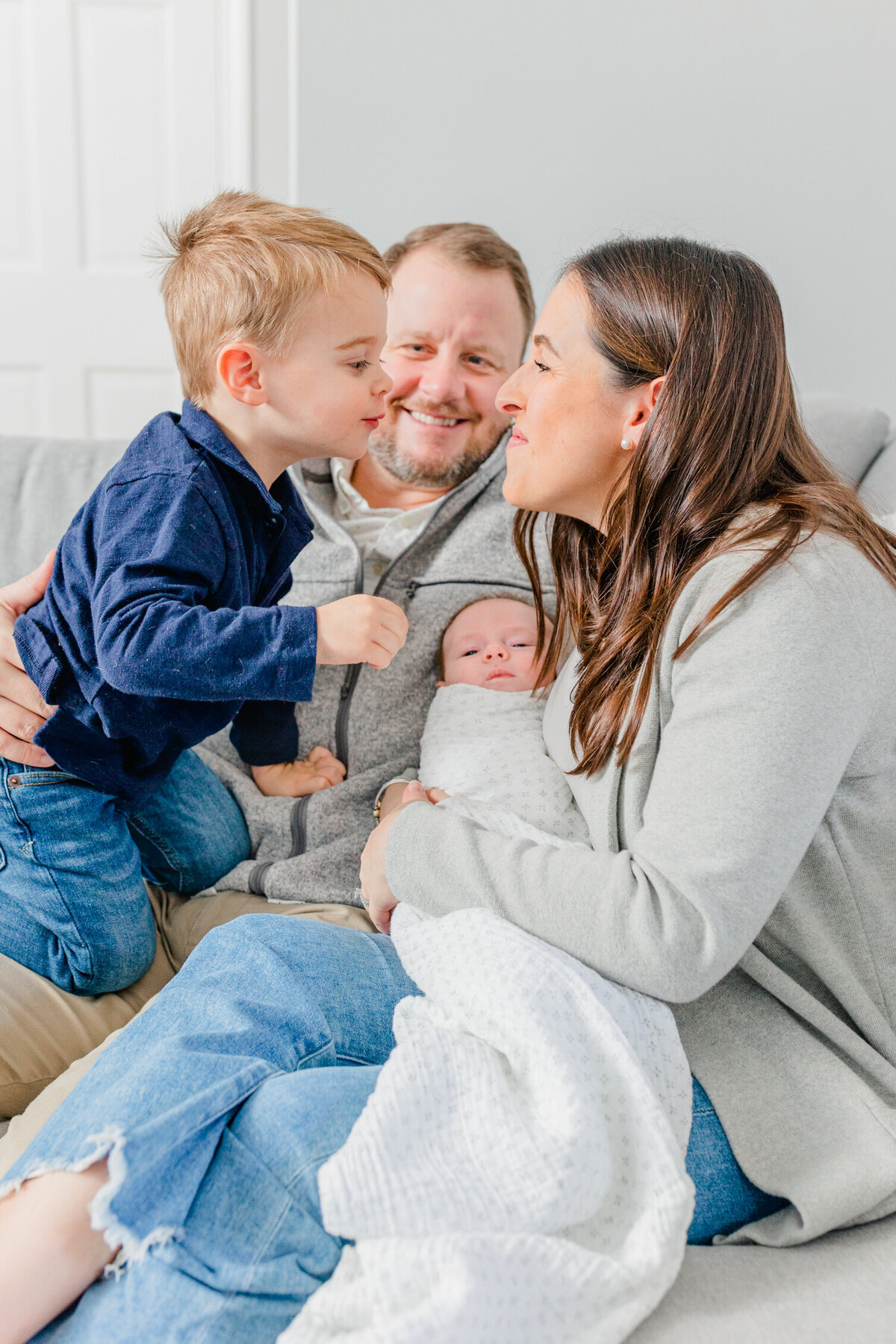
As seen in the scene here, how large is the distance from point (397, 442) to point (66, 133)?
2.34 m

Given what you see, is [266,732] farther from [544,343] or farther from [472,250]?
[472,250]

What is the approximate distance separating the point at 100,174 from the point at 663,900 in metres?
3.40

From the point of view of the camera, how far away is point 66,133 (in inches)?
130

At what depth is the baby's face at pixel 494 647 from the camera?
1.48 m

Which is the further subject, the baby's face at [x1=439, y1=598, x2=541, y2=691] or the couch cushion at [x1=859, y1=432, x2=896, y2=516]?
the couch cushion at [x1=859, y1=432, x2=896, y2=516]

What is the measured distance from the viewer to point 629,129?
3.07 meters

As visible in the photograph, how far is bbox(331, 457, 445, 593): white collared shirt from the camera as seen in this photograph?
165 centimetres

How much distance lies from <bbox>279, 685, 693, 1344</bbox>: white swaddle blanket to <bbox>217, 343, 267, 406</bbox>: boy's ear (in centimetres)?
69

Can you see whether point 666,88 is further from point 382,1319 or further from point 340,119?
point 382,1319

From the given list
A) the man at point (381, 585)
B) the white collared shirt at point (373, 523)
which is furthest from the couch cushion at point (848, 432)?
the white collared shirt at point (373, 523)

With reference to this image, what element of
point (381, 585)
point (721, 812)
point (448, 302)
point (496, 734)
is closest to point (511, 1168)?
point (721, 812)

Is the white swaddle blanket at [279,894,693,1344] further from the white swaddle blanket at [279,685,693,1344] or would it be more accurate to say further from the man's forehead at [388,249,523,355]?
the man's forehead at [388,249,523,355]

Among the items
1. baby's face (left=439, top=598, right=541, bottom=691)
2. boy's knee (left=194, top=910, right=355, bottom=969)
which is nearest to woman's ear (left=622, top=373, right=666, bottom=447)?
baby's face (left=439, top=598, right=541, bottom=691)

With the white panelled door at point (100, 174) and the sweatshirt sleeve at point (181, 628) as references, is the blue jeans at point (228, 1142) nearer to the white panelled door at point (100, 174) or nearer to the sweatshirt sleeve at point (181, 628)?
the sweatshirt sleeve at point (181, 628)
